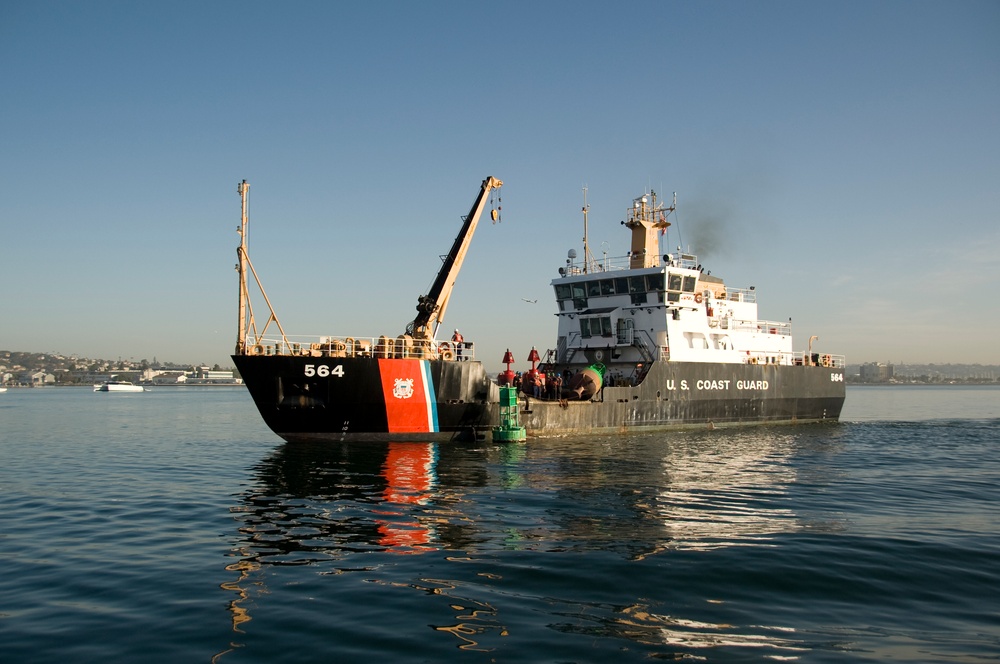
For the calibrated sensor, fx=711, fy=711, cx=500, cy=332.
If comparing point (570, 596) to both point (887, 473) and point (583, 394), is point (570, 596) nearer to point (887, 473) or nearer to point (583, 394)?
point (887, 473)

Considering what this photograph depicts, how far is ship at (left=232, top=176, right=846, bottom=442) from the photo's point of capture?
923 inches

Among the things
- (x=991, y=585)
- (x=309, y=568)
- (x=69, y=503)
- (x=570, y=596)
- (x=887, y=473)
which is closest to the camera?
(x=570, y=596)

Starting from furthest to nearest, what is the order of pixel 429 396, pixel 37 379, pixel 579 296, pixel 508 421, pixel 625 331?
pixel 37 379 → pixel 579 296 → pixel 625 331 → pixel 508 421 → pixel 429 396

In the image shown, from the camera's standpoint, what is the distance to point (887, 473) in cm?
1900

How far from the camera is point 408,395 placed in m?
24.1

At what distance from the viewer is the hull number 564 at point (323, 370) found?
75.5 ft

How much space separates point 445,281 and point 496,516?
17003mm

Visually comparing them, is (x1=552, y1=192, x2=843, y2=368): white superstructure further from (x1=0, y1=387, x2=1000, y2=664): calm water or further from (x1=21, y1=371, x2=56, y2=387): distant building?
(x1=21, y1=371, x2=56, y2=387): distant building

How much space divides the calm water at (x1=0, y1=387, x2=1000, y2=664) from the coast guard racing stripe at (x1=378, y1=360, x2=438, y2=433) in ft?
14.2

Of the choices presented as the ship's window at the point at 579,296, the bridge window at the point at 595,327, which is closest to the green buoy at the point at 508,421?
the bridge window at the point at 595,327

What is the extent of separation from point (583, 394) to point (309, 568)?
65.9ft

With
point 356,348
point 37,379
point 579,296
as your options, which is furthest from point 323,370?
point 37,379

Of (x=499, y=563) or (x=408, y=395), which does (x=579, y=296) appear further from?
(x=499, y=563)

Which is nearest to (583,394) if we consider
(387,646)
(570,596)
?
(570,596)
